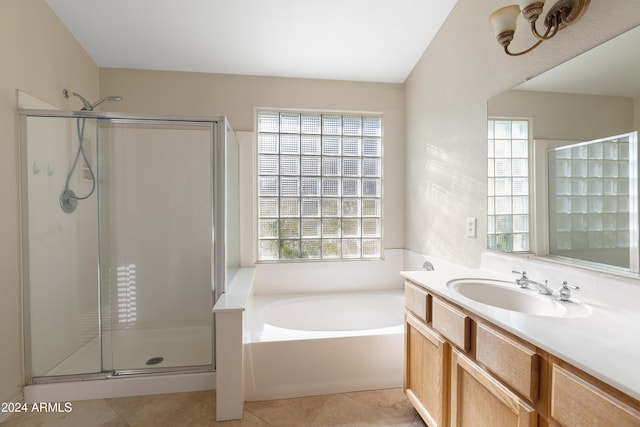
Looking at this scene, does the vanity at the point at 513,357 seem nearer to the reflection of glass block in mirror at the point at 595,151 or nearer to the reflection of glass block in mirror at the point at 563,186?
the reflection of glass block in mirror at the point at 563,186

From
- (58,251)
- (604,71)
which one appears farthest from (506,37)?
(58,251)

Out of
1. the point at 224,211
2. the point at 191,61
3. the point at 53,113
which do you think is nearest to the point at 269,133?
the point at 191,61

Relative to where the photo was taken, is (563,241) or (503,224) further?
(503,224)

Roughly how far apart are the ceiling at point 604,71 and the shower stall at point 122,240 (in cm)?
185

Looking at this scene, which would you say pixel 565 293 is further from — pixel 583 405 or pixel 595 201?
pixel 583 405

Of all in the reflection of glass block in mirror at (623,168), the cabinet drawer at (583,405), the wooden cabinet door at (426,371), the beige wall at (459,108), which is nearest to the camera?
the cabinet drawer at (583,405)

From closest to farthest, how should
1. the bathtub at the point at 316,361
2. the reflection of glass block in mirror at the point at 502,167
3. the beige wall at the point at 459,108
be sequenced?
the beige wall at the point at 459,108
the reflection of glass block in mirror at the point at 502,167
the bathtub at the point at 316,361

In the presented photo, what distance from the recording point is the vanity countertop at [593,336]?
27.5 inches

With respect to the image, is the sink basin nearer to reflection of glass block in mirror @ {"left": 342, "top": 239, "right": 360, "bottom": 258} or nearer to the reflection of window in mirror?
the reflection of window in mirror

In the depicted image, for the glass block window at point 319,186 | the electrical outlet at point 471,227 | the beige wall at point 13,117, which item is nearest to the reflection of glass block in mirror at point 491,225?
the electrical outlet at point 471,227

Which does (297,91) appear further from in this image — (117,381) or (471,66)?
(117,381)

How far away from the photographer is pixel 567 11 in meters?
1.29

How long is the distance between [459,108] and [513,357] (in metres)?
1.67

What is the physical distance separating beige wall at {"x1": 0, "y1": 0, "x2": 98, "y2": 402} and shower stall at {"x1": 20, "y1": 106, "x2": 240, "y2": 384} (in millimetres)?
59
